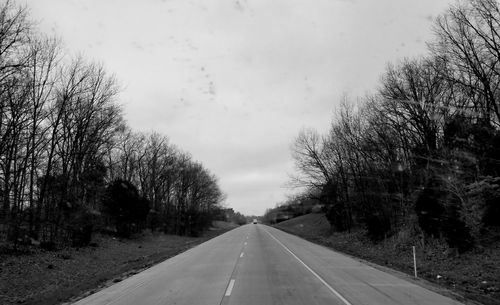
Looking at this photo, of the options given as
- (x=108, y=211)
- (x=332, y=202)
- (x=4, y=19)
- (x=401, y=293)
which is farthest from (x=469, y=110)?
(x=108, y=211)

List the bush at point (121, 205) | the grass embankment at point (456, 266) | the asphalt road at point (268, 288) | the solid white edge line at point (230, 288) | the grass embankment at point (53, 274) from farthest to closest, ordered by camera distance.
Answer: the bush at point (121, 205)
the grass embankment at point (53, 274)
the grass embankment at point (456, 266)
the solid white edge line at point (230, 288)
the asphalt road at point (268, 288)

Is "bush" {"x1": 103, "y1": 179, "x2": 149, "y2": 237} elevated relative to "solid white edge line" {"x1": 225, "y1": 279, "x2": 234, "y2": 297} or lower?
elevated

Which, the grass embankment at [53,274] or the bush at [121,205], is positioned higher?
the bush at [121,205]

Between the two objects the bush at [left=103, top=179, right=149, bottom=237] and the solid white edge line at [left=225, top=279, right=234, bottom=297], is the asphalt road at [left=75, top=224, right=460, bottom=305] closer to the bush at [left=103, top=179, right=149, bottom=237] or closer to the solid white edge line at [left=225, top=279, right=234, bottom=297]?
the solid white edge line at [left=225, top=279, right=234, bottom=297]

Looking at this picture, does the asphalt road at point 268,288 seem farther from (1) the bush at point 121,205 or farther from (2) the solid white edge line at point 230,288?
(1) the bush at point 121,205

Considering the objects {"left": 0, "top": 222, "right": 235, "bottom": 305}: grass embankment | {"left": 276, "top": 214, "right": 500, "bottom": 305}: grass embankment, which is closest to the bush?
{"left": 0, "top": 222, "right": 235, "bottom": 305}: grass embankment

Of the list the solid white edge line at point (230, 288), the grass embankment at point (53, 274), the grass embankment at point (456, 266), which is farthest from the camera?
the grass embankment at point (53, 274)

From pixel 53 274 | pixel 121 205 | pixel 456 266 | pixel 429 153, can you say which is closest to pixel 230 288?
pixel 456 266

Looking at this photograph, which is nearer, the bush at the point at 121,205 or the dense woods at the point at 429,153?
the dense woods at the point at 429,153

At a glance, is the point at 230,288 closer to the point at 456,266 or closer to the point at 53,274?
the point at 456,266

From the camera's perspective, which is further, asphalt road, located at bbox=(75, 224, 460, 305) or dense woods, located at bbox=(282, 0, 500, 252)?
dense woods, located at bbox=(282, 0, 500, 252)

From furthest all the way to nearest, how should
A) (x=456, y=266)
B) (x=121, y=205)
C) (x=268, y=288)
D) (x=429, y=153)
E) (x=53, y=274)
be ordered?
(x=121, y=205) → (x=429, y=153) → (x=53, y=274) → (x=456, y=266) → (x=268, y=288)

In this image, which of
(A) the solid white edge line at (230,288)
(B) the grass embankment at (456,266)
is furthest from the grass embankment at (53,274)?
(B) the grass embankment at (456,266)

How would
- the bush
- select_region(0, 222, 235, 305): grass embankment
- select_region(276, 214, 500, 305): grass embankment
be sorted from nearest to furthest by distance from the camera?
select_region(276, 214, 500, 305): grass embankment → select_region(0, 222, 235, 305): grass embankment → the bush
